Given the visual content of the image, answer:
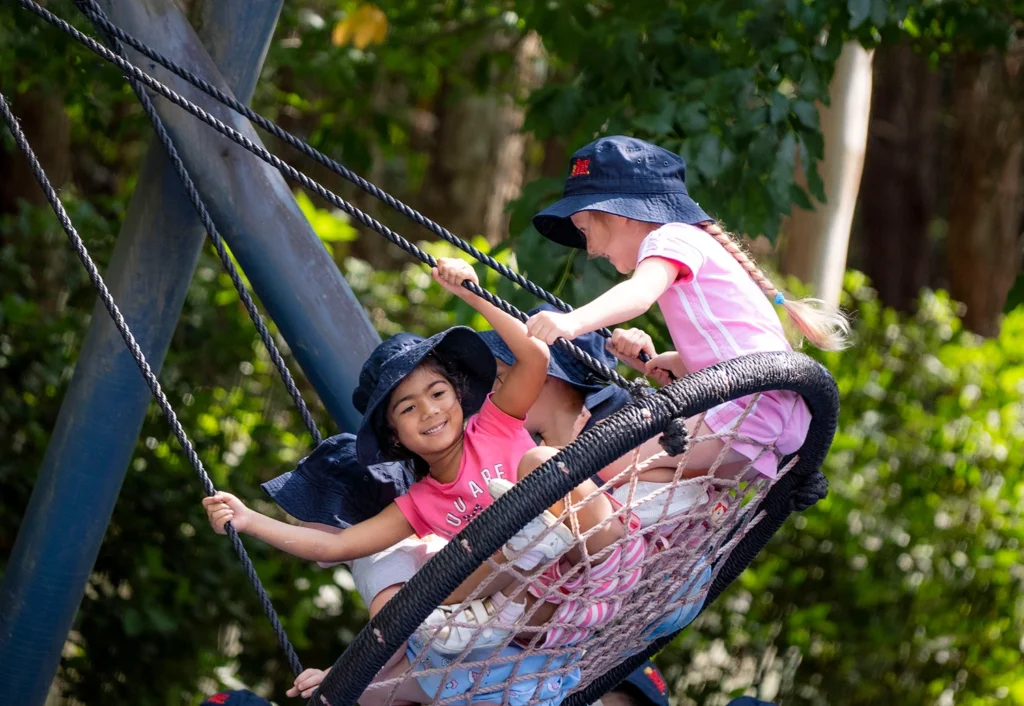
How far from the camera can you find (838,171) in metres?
4.52

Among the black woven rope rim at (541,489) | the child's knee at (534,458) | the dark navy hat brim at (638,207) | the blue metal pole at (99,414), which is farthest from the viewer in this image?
the blue metal pole at (99,414)

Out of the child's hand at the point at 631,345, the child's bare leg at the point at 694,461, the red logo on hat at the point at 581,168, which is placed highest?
the red logo on hat at the point at 581,168

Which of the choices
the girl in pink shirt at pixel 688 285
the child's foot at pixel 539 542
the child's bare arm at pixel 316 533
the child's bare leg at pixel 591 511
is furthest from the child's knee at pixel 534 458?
the child's bare arm at pixel 316 533

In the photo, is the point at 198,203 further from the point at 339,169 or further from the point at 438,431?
the point at 438,431

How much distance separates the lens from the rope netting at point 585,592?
1.85 meters

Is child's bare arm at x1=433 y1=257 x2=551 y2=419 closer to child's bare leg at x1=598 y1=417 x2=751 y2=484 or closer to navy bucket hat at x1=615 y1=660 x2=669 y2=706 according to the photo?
child's bare leg at x1=598 y1=417 x2=751 y2=484

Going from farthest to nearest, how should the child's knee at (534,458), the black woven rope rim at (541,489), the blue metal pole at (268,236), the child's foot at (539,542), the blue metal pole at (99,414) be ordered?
the blue metal pole at (99,414) < the blue metal pole at (268,236) < the child's knee at (534,458) < the child's foot at (539,542) < the black woven rope rim at (541,489)

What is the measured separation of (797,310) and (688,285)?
0.28 meters

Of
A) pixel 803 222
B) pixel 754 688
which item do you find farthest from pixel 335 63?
pixel 754 688

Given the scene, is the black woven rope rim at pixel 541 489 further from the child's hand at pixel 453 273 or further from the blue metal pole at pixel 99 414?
the blue metal pole at pixel 99 414

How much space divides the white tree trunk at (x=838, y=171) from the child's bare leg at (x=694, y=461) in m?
2.53

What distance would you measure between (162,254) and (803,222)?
303 cm

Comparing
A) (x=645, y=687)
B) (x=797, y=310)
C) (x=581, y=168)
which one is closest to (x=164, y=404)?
(x=581, y=168)

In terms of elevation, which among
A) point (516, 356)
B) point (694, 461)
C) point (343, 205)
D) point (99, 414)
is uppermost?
point (343, 205)
